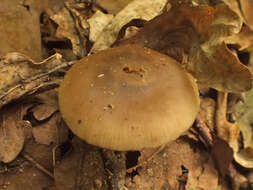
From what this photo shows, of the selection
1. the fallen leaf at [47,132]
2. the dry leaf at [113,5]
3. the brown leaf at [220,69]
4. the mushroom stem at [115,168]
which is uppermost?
the dry leaf at [113,5]

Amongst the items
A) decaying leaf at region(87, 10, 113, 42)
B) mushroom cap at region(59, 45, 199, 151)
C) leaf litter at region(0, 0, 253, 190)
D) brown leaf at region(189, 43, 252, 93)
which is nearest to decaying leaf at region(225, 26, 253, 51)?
leaf litter at region(0, 0, 253, 190)

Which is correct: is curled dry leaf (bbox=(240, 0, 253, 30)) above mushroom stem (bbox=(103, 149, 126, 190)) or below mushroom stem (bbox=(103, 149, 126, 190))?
above

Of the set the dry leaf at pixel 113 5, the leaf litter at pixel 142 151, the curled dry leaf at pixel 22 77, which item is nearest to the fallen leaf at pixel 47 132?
the leaf litter at pixel 142 151

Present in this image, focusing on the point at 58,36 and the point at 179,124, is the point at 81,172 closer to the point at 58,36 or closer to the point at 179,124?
the point at 179,124

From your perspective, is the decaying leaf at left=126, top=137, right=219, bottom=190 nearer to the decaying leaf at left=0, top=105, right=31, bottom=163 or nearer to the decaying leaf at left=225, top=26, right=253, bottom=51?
the decaying leaf at left=0, top=105, right=31, bottom=163

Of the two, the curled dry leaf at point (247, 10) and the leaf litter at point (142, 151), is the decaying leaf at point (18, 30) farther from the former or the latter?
the curled dry leaf at point (247, 10)

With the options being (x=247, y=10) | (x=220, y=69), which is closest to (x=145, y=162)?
(x=220, y=69)

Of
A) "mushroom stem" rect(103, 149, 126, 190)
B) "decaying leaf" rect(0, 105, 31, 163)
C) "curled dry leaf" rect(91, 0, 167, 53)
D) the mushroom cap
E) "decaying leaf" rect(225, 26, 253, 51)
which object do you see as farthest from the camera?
"decaying leaf" rect(225, 26, 253, 51)
